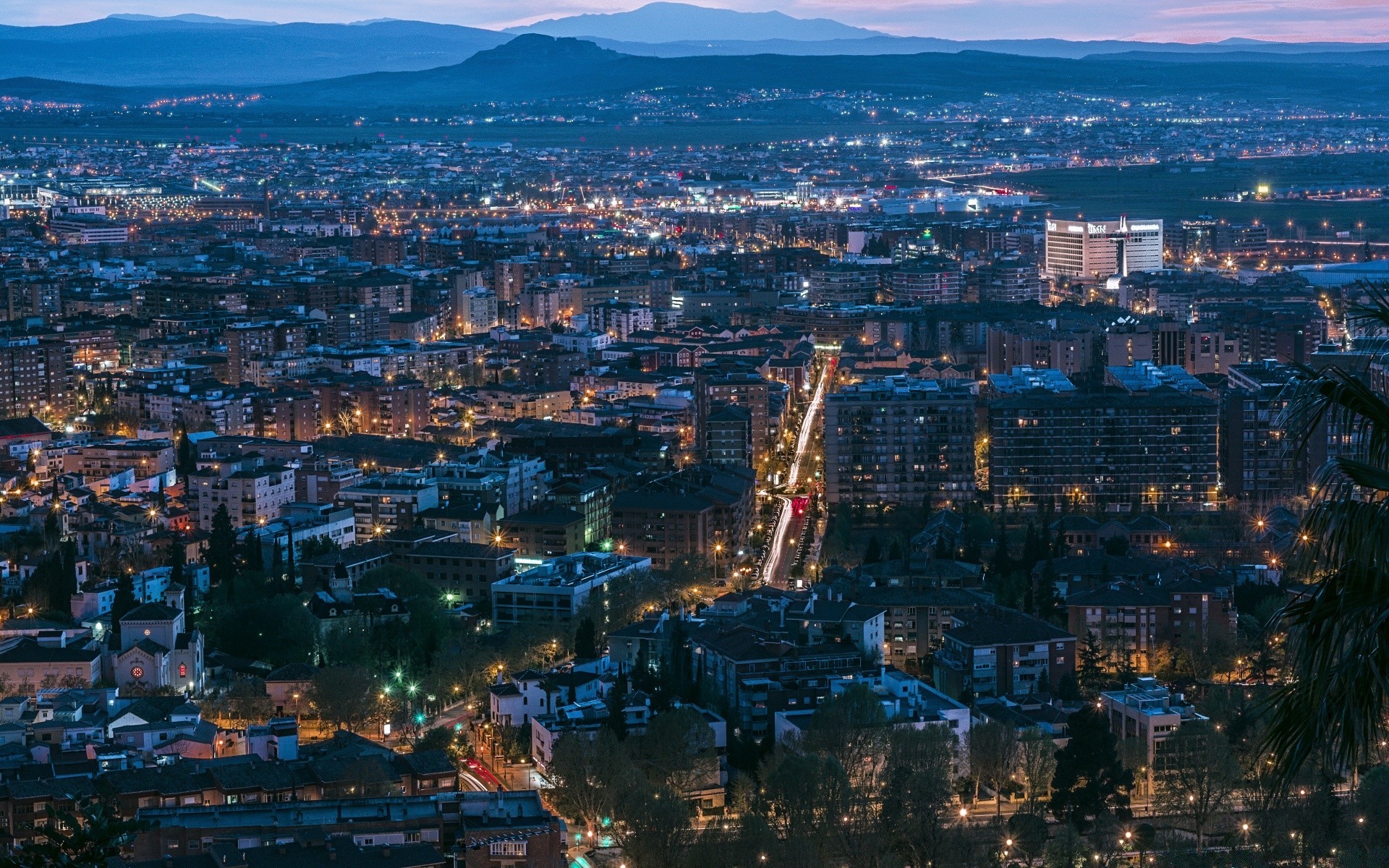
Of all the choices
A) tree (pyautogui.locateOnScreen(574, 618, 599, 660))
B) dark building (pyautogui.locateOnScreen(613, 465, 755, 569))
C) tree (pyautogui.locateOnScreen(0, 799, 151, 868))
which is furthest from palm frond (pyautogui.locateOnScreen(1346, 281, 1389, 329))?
dark building (pyautogui.locateOnScreen(613, 465, 755, 569))

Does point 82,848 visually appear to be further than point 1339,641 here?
Yes

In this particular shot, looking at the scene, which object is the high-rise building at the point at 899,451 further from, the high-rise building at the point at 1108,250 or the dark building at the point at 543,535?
the high-rise building at the point at 1108,250

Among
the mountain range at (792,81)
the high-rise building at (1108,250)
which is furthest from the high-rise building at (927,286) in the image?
the mountain range at (792,81)

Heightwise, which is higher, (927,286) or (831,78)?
(831,78)

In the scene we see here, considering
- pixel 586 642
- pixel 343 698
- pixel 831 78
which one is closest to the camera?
pixel 343 698

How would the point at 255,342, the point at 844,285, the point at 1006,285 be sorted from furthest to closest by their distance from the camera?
the point at 844,285, the point at 1006,285, the point at 255,342

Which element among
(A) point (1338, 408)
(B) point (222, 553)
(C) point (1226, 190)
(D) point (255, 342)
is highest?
(A) point (1338, 408)

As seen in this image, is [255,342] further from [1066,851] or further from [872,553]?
[1066,851]

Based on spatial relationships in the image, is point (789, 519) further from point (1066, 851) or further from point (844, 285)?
point (844, 285)

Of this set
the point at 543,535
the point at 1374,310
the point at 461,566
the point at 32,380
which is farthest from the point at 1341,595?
the point at 32,380
